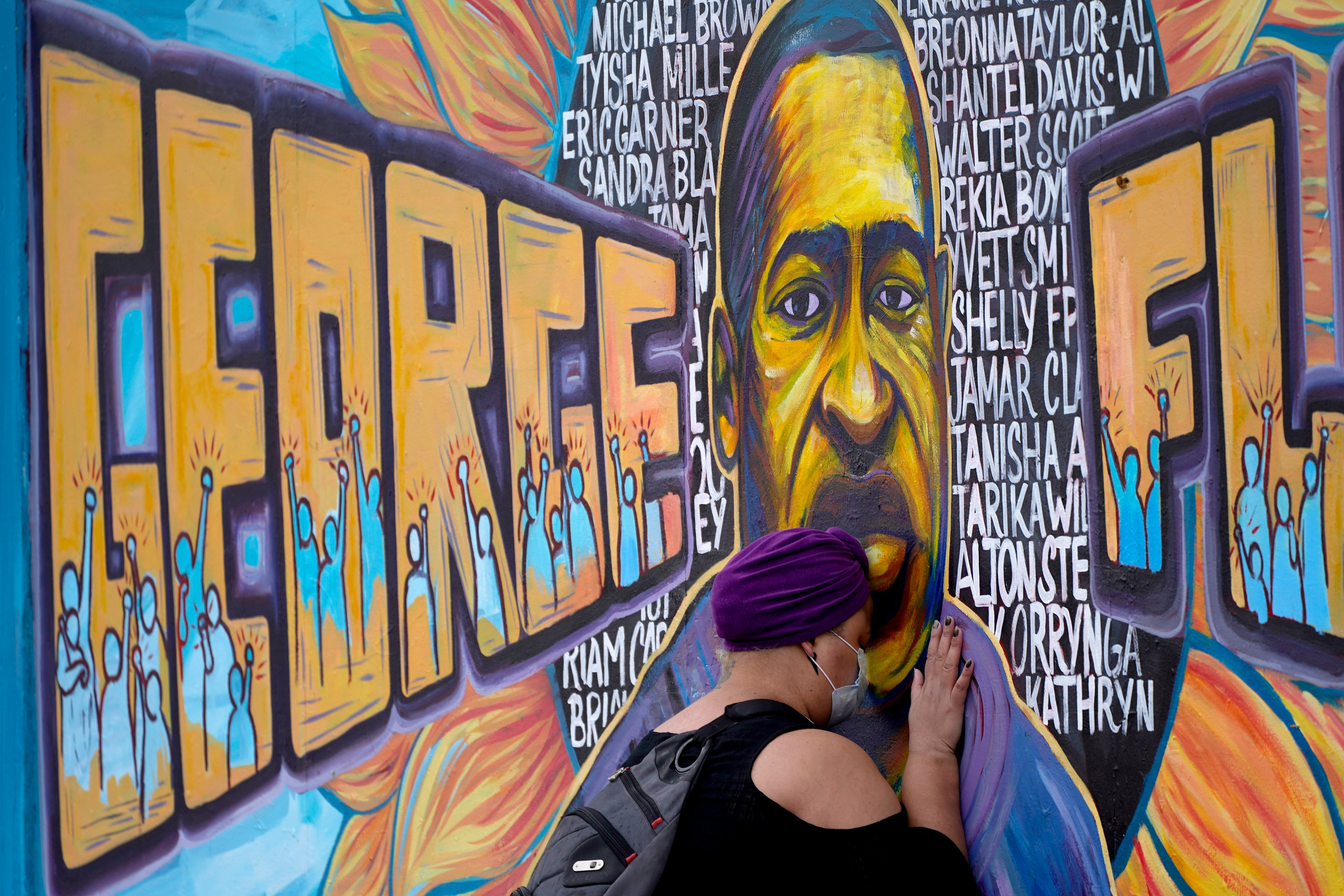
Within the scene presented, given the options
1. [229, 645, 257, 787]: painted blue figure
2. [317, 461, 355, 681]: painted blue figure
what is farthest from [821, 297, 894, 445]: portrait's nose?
[229, 645, 257, 787]: painted blue figure

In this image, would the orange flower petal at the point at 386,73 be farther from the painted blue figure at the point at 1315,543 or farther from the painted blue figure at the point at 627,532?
the painted blue figure at the point at 1315,543

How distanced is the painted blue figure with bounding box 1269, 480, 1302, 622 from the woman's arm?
75cm

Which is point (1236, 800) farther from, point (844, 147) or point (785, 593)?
point (844, 147)

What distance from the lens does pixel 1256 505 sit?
2.51 meters

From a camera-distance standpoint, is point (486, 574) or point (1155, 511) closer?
point (1155, 511)

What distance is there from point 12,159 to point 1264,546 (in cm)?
392

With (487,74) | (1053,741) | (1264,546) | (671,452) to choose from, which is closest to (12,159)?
(487,74)

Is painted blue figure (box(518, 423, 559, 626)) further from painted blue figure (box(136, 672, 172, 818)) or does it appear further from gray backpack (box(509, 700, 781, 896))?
painted blue figure (box(136, 672, 172, 818))

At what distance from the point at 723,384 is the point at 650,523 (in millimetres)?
450

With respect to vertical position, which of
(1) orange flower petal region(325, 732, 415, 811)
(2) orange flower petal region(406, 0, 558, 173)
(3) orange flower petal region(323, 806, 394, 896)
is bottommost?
(3) orange flower petal region(323, 806, 394, 896)

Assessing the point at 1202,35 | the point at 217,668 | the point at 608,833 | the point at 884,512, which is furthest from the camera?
the point at 217,668

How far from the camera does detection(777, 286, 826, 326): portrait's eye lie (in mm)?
2893

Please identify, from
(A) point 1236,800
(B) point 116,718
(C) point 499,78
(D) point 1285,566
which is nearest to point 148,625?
(B) point 116,718

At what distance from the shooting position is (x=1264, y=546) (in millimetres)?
2494
